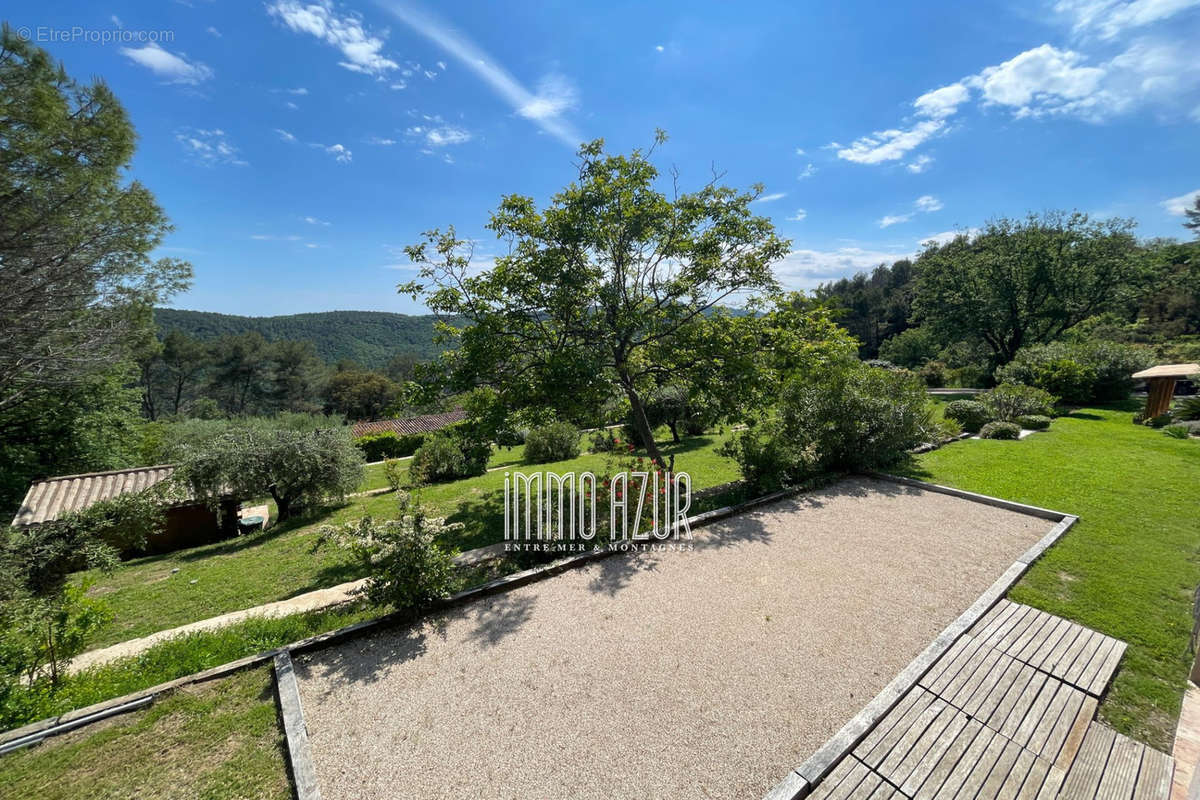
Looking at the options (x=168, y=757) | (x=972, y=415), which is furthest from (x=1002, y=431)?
(x=168, y=757)

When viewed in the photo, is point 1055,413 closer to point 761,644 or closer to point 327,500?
point 761,644

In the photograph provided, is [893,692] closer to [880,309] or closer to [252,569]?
[252,569]

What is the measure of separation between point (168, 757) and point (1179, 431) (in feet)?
67.8

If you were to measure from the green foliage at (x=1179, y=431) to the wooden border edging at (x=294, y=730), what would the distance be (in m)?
19.5

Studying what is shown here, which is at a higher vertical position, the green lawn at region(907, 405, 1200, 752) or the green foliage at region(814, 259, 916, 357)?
the green foliage at region(814, 259, 916, 357)

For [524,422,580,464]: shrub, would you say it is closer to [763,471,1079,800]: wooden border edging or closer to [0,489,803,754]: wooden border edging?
[0,489,803,754]: wooden border edging

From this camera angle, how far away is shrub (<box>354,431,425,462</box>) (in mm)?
23641

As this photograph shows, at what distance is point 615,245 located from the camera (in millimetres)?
7832

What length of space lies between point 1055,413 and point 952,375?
15.4 meters

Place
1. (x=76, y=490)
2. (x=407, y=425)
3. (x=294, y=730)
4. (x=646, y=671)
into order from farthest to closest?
1. (x=407, y=425)
2. (x=76, y=490)
3. (x=646, y=671)
4. (x=294, y=730)

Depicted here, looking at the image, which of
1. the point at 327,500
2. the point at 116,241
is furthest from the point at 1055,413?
the point at 116,241

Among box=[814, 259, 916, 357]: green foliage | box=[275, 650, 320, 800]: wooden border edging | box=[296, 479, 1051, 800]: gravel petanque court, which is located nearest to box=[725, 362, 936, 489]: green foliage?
box=[296, 479, 1051, 800]: gravel petanque court

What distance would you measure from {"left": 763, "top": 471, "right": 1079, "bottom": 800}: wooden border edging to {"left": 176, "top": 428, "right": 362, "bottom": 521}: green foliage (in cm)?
1084

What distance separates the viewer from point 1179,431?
37.2ft
